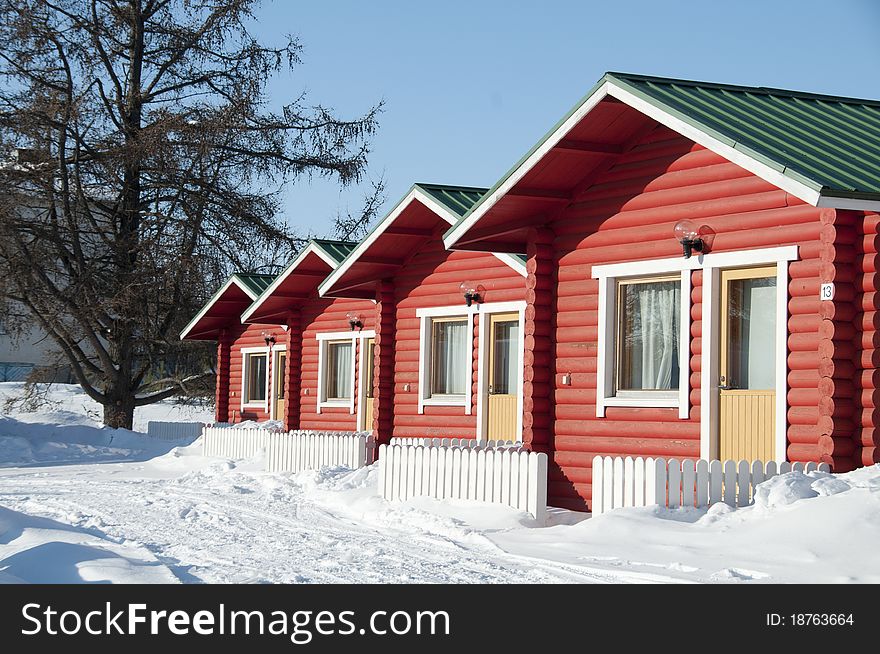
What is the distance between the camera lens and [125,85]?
112 feet

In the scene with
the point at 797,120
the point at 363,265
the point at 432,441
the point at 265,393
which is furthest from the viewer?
the point at 265,393

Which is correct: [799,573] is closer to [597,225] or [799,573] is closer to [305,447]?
[597,225]

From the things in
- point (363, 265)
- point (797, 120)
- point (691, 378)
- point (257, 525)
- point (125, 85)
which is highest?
point (125, 85)

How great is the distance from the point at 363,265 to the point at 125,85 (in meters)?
18.1

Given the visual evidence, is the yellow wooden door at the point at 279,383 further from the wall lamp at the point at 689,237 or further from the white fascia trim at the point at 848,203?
the white fascia trim at the point at 848,203

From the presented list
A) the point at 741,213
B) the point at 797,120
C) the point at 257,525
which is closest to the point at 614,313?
the point at 741,213

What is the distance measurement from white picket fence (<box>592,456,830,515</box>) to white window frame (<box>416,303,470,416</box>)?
6.28 m

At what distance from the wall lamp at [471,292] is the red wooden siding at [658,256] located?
147 inches

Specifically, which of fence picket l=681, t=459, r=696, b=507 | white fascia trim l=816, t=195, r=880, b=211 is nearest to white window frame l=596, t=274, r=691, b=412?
fence picket l=681, t=459, r=696, b=507

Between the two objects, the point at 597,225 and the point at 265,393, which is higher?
the point at 597,225

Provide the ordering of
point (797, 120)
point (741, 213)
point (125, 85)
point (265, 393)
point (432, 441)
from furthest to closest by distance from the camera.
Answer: point (125, 85), point (265, 393), point (432, 441), point (797, 120), point (741, 213)

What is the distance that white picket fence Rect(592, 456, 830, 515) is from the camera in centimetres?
1077

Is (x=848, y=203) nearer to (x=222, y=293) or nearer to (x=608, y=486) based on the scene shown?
(x=608, y=486)

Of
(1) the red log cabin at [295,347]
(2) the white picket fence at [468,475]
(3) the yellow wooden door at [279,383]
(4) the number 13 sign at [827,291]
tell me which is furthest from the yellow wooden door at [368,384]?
(4) the number 13 sign at [827,291]
